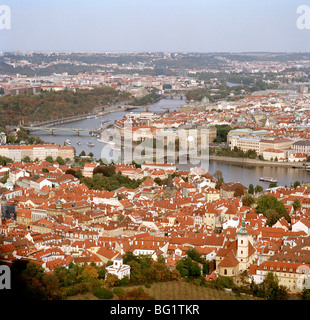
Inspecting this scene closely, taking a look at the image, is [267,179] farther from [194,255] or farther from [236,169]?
[194,255]

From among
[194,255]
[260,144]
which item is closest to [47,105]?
[260,144]

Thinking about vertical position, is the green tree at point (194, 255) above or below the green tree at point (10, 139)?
above

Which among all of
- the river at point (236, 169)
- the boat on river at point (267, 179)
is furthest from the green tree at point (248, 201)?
the boat on river at point (267, 179)

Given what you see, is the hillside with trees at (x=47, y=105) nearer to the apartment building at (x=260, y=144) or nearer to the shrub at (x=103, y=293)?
the apartment building at (x=260, y=144)

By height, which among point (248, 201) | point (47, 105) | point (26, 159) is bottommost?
point (47, 105)

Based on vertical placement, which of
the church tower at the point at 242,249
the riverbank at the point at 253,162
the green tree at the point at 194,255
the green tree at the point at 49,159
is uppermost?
the church tower at the point at 242,249

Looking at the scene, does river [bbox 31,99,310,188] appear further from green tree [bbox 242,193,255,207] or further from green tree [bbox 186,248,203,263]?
green tree [bbox 186,248,203,263]

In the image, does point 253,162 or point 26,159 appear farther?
point 253,162

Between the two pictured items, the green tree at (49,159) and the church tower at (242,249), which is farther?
the green tree at (49,159)

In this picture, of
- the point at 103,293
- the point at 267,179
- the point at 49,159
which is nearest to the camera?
the point at 103,293

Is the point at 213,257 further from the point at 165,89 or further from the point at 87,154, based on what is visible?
the point at 165,89

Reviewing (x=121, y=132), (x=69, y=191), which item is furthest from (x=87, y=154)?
(x=69, y=191)

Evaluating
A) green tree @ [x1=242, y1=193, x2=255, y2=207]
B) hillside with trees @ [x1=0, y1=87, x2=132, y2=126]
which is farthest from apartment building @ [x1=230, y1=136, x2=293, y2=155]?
hillside with trees @ [x1=0, y1=87, x2=132, y2=126]
